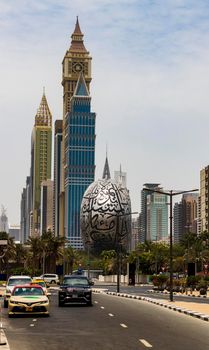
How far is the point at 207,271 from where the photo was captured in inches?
4599

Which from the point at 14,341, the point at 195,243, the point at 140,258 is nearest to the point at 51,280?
the point at 140,258

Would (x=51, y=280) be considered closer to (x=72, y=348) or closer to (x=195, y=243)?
(x=195, y=243)

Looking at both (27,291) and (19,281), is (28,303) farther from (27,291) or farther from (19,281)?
(19,281)

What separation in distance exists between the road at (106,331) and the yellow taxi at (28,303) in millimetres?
566

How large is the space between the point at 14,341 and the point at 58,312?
14355mm

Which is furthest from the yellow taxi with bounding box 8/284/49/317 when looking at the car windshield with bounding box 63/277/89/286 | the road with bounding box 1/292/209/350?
the car windshield with bounding box 63/277/89/286

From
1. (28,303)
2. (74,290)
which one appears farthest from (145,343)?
(74,290)

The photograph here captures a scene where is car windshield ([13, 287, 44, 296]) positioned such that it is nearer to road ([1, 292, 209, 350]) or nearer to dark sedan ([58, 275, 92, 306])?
road ([1, 292, 209, 350])

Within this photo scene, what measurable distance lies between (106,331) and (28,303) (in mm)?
8698

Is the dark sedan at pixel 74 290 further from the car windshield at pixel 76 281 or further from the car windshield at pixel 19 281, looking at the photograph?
the car windshield at pixel 19 281

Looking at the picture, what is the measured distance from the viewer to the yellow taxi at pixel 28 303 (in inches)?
1313

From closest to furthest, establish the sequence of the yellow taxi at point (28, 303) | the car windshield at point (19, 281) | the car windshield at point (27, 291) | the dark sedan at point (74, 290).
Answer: the yellow taxi at point (28, 303) < the car windshield at point (27, 291) < the dark sedan at point (74, 290) < the car windshield at point (19, 281)

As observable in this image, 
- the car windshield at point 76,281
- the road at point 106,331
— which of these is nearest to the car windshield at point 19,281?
the car windshield at point 76,281

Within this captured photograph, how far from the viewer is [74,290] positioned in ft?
136
